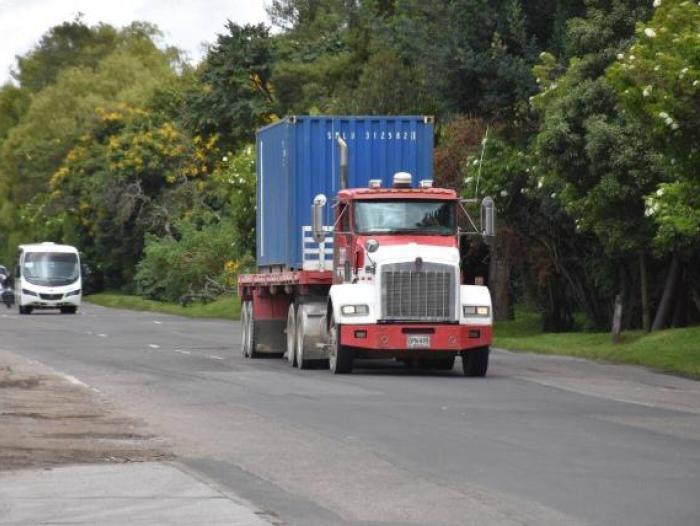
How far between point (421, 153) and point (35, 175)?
81925 mm

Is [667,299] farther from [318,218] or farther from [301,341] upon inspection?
[318,218]

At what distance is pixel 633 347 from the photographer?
36719mm

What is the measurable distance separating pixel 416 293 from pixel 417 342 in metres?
0.72

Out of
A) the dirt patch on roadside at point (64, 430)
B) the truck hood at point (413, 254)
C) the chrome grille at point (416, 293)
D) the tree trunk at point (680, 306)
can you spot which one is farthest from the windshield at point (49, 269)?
the dirt patch on roadside at point (64, 430)

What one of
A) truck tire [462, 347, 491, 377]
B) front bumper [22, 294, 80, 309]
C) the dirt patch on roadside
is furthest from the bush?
the dirt patch on roadside

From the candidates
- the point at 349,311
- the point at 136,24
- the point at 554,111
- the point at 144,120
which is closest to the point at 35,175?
the point at 144,120

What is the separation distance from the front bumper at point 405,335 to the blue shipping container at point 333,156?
10.5 feet

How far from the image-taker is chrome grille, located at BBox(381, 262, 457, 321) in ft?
94.3

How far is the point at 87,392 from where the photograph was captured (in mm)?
24547

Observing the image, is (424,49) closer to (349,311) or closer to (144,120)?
(349,311)

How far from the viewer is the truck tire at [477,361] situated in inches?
1153

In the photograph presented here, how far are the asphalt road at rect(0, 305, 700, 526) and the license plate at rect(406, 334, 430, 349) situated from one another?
478 mm

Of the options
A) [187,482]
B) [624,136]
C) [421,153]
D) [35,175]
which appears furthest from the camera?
[35,175]

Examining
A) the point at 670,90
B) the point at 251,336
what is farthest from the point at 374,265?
the point at 251,336
